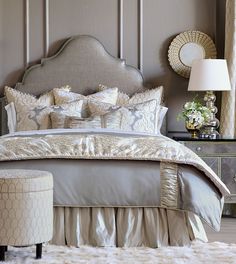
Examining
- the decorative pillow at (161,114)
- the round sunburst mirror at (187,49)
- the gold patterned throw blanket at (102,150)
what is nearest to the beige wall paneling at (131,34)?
the round sunburst mirror at (187,49)

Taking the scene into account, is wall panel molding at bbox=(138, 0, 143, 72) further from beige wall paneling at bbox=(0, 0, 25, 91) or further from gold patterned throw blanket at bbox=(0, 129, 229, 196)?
gold patterned throw blanket at bbox=(0, 129, 229, 196)

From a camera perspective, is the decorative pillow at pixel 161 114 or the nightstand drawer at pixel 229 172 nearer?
the nightstand drawer at pixel 229 172

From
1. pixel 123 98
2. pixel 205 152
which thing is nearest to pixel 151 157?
pixel 205 152

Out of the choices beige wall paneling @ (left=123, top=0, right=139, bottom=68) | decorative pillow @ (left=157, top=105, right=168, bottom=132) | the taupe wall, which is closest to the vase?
decorative pillow @ (left=157, top=105, right=168, bottom=132)

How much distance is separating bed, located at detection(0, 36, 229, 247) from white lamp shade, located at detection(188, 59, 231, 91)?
1.64 m

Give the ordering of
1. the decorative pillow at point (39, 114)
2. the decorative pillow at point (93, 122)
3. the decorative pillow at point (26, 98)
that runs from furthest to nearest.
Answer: the decorative pillow at point (26, 98)
the decorative pillow at point (39, 114)
the decorative pillow at point (93, 122)

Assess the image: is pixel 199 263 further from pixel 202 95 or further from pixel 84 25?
pixel 84 25

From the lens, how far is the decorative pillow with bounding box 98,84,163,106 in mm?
5465

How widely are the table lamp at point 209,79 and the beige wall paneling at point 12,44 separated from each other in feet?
5.76

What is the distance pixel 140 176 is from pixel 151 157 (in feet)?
Result: 0.45

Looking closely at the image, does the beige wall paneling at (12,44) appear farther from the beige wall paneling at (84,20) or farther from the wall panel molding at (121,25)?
the wall panel molding at (121,25)

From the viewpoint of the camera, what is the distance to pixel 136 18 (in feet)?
19.1

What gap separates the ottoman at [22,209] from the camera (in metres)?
3.11

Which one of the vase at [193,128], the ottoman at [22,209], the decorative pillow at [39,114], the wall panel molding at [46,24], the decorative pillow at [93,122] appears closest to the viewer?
the ottoman at [22,209]
